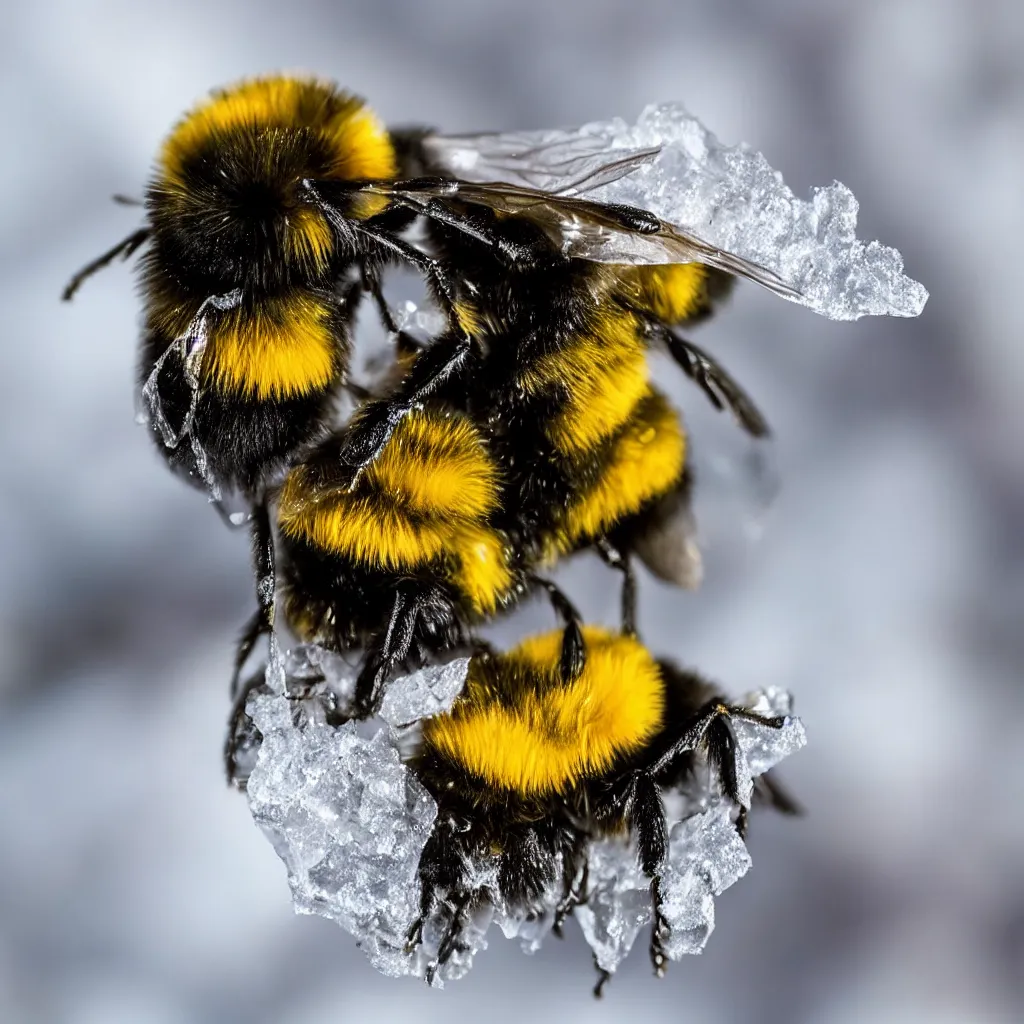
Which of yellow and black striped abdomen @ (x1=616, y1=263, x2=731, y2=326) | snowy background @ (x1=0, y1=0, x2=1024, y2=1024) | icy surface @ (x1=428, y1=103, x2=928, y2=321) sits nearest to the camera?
icy surface @ (x1=428, y1=103, x2=928, y2=321)

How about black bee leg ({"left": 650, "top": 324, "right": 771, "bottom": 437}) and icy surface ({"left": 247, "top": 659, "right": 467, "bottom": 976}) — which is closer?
icy surface ({"left": 247, "top": 659, "right": 467, "bottom": 976})

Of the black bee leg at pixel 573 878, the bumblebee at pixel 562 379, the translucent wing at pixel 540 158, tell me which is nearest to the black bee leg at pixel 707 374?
the bumblebee at pixel 562 379

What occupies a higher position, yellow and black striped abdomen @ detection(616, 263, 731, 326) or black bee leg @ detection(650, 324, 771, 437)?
yellow and black striped abdomen @ detection(616, 263, 731, 326)

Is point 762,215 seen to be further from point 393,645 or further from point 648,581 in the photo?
point 648,581

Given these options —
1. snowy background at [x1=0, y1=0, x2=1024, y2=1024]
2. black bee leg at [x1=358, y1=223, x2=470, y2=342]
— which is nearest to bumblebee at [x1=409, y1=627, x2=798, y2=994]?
black bee leg at [x1=358, y1=223, x2=470, y2=342]

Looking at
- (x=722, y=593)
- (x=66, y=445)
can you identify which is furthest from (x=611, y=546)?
(x=66, y=445)

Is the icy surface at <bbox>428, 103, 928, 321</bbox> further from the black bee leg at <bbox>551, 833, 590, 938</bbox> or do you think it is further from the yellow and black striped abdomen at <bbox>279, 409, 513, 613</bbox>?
the black bee leg at <bbox>551, 833, 590, 938</bbox>

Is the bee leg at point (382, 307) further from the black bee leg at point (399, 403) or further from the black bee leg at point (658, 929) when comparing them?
the black bee leg at point (658, 929)
